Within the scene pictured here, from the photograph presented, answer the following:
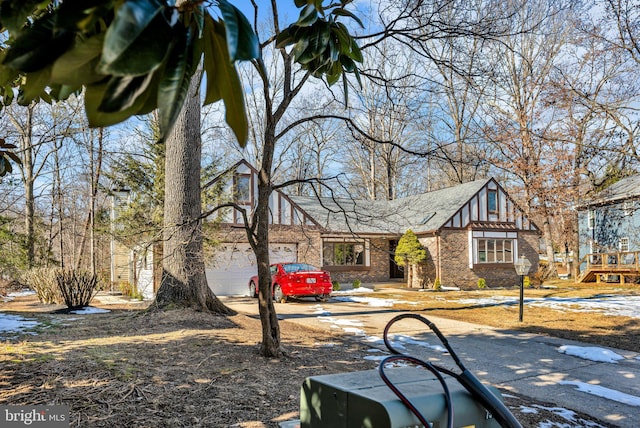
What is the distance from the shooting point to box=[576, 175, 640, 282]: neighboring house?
25.5 meters

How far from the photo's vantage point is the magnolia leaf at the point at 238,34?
1.08m

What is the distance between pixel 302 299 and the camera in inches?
670

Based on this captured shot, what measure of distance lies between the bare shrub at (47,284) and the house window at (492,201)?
64.9 feet

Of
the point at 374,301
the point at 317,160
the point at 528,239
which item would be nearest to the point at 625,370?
the point at 374,301

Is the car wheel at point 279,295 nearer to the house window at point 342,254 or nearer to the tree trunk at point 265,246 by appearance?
the house window at point 342,254

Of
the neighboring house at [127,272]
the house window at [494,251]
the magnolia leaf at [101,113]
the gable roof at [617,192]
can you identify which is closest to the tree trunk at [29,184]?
the neighboring house at [127,272]

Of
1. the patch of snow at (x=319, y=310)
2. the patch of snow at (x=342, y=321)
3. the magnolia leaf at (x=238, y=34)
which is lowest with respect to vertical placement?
the patch of snow at (x=319, y=310)

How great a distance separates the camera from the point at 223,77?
3.99 ft

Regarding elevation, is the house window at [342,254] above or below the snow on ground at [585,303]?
above

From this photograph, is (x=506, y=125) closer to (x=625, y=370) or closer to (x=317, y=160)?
(x=317, y=160)

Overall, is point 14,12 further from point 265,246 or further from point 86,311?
point 86,311

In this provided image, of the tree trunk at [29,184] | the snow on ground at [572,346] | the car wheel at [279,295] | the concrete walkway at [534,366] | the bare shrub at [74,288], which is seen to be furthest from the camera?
the tree trunk at [29,184]

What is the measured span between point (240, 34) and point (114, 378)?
4347 mm

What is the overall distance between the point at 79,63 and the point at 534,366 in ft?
24.0
